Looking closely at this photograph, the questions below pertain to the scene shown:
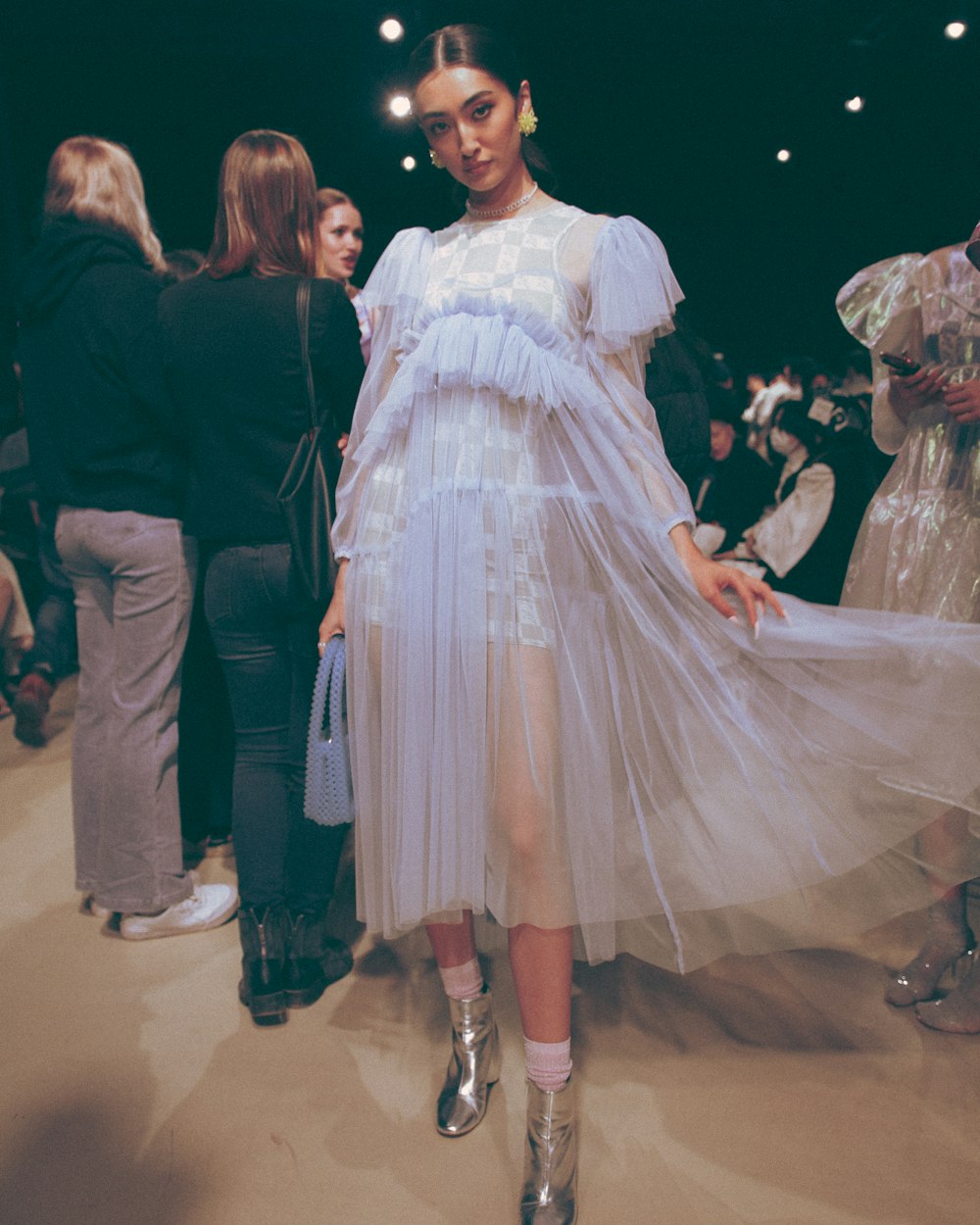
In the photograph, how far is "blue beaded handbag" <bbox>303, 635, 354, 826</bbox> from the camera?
53.1 inches

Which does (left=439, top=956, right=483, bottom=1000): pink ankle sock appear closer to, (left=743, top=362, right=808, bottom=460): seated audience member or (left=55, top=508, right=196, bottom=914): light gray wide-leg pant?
(left=55, top=508, right=196, bottom=914): light gray wide-leg pant

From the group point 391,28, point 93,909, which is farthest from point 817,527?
point 391,28

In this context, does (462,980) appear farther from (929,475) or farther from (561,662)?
(929,475)

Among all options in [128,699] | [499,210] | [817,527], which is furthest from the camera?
[817,527]

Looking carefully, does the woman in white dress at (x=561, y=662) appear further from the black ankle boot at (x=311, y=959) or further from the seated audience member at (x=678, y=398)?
the seated audience member at (x=678, y=398)

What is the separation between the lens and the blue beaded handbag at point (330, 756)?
1350 millimetres

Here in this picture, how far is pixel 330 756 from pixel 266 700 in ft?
1.22

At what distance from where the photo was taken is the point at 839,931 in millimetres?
1360

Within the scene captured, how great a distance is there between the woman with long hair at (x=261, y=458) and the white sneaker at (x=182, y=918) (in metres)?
0.26

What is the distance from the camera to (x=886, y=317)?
5.18 ft

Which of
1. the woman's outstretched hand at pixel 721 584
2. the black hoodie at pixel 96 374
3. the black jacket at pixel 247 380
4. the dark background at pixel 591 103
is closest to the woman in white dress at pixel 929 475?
the woman's outstretched hand at pixel 721 584

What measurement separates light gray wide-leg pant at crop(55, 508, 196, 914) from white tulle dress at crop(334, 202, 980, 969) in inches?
27.6

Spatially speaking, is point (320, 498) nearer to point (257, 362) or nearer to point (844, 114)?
point (257, 362)

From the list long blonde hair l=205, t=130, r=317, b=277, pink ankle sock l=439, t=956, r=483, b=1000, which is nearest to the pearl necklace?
long blonde hair l=205, t=130, r=317, b=277
